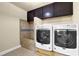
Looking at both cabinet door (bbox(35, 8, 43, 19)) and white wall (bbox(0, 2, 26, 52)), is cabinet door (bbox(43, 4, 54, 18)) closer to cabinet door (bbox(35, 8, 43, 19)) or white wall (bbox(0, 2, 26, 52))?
cabinet door (bbox(35, 8, 43, 19))

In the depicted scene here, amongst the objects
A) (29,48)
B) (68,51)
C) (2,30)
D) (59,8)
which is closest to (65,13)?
(59,8)

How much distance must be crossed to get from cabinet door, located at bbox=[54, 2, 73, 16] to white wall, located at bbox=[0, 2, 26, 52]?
544mm

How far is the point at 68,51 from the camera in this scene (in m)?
0.95

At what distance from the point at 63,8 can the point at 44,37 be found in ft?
1.76

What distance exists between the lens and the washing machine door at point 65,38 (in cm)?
92

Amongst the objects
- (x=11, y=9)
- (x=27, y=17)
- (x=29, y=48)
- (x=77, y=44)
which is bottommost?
(x=29, y=48)

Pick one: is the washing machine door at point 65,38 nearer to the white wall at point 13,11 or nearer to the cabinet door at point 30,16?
the cabinet door at point 30,16

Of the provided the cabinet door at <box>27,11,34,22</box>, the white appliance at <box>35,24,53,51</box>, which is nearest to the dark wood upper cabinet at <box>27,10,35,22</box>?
the cabinet door at <box>27,11,34,22</box>

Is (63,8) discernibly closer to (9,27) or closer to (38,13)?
(38,13)

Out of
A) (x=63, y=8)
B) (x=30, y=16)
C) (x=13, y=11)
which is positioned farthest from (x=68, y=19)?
(x=13, y=11)

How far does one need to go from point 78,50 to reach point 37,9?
32.9 inches

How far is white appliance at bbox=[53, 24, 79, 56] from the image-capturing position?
35.6 inches

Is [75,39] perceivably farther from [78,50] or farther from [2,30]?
[2,30]

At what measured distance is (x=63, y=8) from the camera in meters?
1.24
